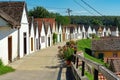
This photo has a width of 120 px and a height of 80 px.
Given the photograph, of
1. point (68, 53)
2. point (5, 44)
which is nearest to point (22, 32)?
point (5, 44)

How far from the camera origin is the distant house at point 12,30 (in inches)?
898

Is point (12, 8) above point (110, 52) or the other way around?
above

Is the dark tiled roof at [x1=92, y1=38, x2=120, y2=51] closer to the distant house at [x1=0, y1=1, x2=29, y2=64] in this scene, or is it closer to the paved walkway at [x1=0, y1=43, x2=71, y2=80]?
the distant house at [x1=0, y1=1, x2=29, y2=64]

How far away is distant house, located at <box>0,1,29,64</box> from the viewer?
2281 centimetres

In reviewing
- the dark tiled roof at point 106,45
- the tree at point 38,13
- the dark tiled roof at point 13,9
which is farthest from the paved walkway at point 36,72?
the tree at point 38,13

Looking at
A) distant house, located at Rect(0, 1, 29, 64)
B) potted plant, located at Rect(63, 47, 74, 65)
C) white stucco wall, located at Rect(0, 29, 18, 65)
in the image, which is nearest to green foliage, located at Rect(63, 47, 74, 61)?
potted plant, located at Rect(63, 47, 74, 65)

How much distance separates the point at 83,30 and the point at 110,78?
12790 cm

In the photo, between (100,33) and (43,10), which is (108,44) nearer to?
(43,10)

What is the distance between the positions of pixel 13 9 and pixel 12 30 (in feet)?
11.1

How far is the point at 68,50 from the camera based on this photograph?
22375 millimetres

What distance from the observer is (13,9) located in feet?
97.8

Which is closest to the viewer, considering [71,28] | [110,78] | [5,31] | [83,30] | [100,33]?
[110,78]

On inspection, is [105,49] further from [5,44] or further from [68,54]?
[68,54]

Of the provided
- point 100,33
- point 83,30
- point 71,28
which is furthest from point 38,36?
point 100,33
